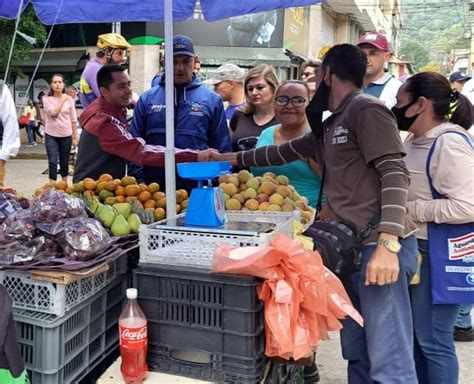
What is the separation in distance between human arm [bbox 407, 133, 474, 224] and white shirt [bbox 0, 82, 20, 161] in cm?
351

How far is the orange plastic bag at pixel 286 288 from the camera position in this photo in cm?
174

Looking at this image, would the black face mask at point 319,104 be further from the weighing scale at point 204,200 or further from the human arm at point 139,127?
the human arm at point 139,127

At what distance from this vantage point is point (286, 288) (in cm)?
175

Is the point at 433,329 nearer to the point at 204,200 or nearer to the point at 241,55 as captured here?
the point at 204,200

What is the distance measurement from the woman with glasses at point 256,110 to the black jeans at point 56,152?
5047 mm

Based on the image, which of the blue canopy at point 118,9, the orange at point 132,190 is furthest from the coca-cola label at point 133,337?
the blue canopy at point 118,9

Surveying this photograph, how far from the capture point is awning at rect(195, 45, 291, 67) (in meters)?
16.8

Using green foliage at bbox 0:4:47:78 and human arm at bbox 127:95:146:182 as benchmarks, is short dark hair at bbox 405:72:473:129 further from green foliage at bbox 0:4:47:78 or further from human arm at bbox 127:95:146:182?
green foliage at bbox 0:4:47:78

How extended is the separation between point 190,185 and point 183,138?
0.34 m

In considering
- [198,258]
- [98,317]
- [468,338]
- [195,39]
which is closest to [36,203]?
[98,317]

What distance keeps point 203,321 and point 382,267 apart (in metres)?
0.76

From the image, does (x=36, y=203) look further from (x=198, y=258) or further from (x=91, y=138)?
(x=91, y=138)

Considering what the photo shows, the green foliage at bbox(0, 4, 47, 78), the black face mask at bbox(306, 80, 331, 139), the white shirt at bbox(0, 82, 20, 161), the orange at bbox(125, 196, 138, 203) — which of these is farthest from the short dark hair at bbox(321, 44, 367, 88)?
the green foliage at bbox(0, 4, 47, 78)

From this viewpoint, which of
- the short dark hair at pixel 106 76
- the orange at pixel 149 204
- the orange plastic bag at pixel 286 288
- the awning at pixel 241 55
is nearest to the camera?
the orange plastic bag at pixel 286 288
